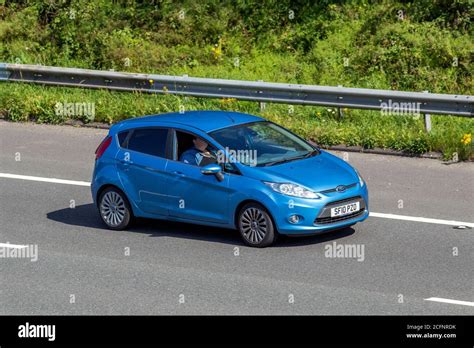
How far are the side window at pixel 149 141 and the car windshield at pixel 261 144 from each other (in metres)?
0.73

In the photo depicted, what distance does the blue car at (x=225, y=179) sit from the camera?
508 inches

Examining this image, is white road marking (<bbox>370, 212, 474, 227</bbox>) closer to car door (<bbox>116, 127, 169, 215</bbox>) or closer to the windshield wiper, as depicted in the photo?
the windshield wiper

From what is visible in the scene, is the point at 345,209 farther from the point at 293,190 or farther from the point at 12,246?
the point at 12,246

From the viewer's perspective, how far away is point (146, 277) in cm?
1214

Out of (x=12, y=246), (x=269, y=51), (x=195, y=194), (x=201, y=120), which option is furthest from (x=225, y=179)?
(x=269, y=51)

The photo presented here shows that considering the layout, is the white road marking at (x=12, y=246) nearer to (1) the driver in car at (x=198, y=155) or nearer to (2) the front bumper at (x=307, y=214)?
(1) the driver in car at (x=198, y=155)

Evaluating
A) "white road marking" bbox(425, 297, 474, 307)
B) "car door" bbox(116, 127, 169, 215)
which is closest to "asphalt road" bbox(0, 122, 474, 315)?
"white road marking" bbox(425, 297, 474, 307)

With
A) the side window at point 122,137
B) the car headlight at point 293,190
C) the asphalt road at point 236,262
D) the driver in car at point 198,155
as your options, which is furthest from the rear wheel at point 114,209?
the car headlight at point 293,190

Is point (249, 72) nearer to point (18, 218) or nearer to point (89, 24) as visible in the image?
point (89, 24)

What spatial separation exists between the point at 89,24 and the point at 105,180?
36.4 feet

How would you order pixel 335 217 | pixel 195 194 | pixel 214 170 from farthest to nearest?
pixel 195 194
pixel 214 170
pixel 335 217

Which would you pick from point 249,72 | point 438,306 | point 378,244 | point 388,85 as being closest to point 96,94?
point 249,72

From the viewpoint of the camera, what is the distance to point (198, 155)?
13.8 m

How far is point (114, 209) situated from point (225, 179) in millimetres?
1918
